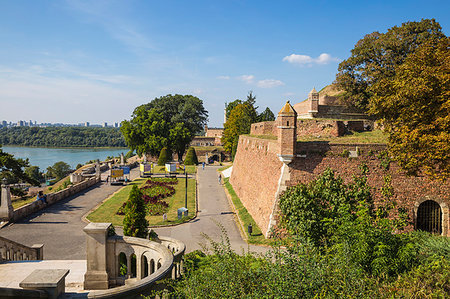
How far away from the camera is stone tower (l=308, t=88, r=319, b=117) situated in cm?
2467

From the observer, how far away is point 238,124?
145ft

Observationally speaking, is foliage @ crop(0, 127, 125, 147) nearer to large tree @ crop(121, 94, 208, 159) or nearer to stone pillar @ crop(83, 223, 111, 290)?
large tree @ crop(121, 94, 208, 159)

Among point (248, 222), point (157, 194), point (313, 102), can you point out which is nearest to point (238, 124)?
point (313, 102)

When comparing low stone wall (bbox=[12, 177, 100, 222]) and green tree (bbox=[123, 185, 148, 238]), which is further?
low stone wall (bbox=[12, 177, 100, 222])

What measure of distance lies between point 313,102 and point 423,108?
534 inches

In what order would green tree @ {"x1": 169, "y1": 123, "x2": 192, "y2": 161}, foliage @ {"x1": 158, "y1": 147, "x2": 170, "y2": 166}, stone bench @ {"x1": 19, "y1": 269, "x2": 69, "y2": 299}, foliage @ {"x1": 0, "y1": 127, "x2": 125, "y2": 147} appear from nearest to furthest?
1. stone bench @ {"x1": 19, "y1": 269, "x2": 69, "y2": 299}
2. foliage @ {"x1": 158, "y1": 147, "x2": 170, "y2": 166}
3. green tree @ {"x1": 169, "y1": 123, "x2": 192, "y2": 161}
4. foliage @ {"x1": 0, "y1": 127, "x2": 125, "y2": 147}

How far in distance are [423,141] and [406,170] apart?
2.87 m

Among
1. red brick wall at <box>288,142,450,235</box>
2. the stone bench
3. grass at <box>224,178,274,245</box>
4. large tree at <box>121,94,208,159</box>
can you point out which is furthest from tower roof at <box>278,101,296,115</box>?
large tree at <box>121,94,208,159</box>

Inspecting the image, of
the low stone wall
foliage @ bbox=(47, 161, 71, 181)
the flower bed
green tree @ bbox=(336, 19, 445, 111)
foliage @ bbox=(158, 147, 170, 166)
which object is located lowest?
foliage @ bbox=(47, 161, 71, 181)

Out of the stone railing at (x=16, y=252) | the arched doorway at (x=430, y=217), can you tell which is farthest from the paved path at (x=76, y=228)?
the arched doorway at (x=430, y=217)

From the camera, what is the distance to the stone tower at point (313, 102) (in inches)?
971

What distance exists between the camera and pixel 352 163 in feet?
45.5

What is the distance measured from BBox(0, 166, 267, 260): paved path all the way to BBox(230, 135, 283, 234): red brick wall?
156cm

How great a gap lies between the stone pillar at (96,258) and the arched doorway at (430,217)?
46.6 feet
